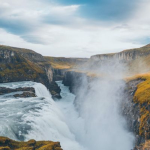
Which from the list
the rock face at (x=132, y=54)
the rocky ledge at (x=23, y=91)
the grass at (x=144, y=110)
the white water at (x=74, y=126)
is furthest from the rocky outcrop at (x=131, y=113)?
the rock face at (x=132, y=54)

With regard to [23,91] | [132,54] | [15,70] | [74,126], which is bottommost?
[74,126]

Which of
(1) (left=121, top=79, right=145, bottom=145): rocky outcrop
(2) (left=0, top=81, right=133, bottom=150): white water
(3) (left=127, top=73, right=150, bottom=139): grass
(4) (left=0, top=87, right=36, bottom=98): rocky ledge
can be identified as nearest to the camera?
(3) (left=127, top=73, right=150, bottom=139): grass

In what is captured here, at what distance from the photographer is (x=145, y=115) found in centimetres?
A: 2936

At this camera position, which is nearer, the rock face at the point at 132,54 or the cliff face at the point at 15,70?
the cliff face at the point at 15,70

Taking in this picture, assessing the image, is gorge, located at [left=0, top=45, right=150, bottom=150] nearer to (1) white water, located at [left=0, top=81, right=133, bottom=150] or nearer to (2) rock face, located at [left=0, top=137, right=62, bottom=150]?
(1) white water, located at [left=0, top=81, right=133, bottom=150]

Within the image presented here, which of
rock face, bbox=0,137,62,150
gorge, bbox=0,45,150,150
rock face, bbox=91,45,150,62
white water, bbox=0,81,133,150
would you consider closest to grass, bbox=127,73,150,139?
gorge, bbox=0,45,150,150

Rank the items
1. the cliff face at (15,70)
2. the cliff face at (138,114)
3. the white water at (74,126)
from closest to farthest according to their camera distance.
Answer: the cliff face at (138,114), the white water at (74,126), the cliff face at (15,70)

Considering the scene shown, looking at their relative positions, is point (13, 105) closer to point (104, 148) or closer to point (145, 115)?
point (104, 148)

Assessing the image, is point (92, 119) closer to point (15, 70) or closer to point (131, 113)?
point (131, 113)

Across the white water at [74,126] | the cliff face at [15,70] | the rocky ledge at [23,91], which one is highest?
the cliff face at [15,70]

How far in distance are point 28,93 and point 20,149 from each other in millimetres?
40233

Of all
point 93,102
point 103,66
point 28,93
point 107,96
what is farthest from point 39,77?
point 103,66

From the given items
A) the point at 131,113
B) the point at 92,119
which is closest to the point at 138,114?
the point at 131,113

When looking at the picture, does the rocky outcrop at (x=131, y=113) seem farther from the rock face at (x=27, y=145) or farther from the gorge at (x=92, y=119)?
the rock face at (x=27, y=145)
